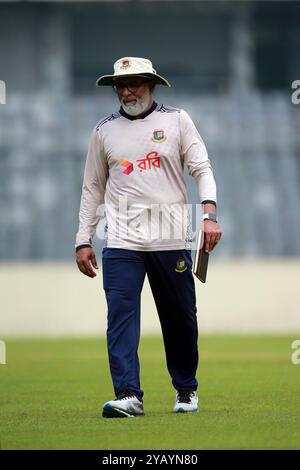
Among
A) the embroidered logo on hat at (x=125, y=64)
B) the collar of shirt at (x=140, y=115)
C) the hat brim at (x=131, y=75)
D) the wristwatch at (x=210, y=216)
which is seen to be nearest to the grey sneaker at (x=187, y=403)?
the wristwatch at (x=210, y=216)

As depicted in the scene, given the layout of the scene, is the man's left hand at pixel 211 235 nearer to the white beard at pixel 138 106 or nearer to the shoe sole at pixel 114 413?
the white beard at pixel 138 106

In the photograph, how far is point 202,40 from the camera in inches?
1539

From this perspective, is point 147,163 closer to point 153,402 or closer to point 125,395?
point 125,395

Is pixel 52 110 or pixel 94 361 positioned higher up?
pixel 52 110

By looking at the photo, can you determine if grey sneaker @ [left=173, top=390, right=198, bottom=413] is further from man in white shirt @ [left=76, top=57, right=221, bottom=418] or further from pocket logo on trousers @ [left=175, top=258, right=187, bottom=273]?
pocket logo on trousers @ [left=175, top=258, right=187, bottom=273]

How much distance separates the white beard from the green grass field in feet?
6.31

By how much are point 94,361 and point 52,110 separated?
48.9 ft

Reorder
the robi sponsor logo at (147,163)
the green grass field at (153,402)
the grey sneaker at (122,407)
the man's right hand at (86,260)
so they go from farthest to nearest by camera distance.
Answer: the man's right hand at (86,260), the robi sponsor logo at (147,163), the grey sneaker at (122,407), the green grass field at (153,402)

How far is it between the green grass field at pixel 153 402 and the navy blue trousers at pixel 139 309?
297 millimetres

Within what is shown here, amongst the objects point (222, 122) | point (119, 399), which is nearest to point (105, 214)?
point (119, 399)

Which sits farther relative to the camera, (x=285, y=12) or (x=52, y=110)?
(x=285, y=12)

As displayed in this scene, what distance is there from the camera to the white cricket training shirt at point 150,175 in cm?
860

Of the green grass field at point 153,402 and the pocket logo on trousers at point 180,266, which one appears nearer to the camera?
the green grass field at point 153,402

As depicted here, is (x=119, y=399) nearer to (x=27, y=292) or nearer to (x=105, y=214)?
(x=105, y=214)
